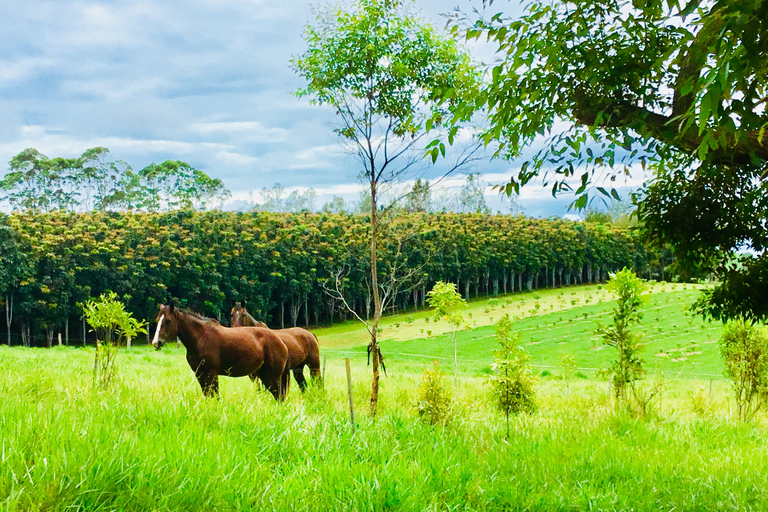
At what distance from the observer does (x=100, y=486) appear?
4055 millimetres

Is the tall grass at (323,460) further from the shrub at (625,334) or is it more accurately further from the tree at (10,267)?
the tree at (10,267)

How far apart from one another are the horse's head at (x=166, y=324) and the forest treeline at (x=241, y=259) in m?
19.8

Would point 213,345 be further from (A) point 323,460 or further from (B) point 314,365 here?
(A) point 323,460

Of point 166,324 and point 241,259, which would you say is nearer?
point 166,324

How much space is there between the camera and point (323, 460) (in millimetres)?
5559

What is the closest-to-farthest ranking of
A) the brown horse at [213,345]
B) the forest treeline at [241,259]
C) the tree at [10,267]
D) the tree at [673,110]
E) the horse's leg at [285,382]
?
the tree at [673,110]
the brown horse at [213,345]
the horse's leg at [285,382]
the tree at [10,267]
the forest treeline at [241,259]

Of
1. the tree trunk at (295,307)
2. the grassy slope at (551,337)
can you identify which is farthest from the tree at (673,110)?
the tree trunk at (295,307)

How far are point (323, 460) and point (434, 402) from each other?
3522 mm

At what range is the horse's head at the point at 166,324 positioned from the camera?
957cm

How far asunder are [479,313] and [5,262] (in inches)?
1656

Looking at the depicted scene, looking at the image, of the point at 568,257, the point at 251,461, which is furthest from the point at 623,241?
the point at 251,461

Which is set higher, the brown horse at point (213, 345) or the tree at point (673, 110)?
the tree at point (673, 110)

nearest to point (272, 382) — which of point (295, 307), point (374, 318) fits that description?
point (374, 318)

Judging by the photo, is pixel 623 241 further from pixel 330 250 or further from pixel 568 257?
pixel 330 250
